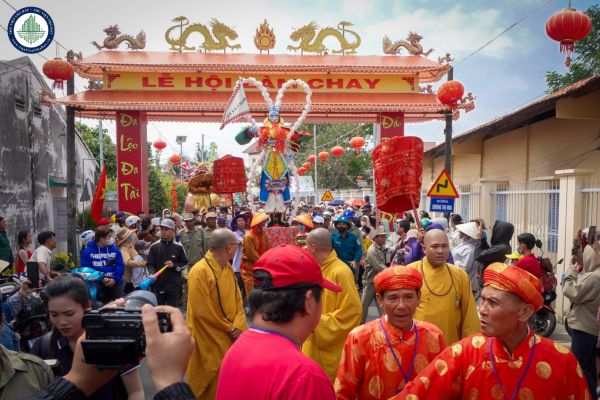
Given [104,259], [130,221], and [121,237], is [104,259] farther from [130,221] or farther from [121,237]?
[130,221]

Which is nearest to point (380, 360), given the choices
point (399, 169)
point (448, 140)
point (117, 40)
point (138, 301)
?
point (138, 301)

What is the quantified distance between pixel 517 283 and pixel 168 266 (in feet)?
18.6

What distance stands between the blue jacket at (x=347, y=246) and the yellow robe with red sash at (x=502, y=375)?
250 inches

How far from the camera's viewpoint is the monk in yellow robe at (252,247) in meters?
7.56

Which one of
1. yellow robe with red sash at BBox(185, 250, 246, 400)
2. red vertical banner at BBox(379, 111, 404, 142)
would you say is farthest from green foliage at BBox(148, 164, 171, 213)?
yellow robe with red sash at BBox(185, 250, 246, 400)

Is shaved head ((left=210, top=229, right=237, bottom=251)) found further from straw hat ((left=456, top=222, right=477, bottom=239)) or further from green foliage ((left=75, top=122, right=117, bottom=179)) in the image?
green foliage ((left=75, top=122, right=117, bottom=179))

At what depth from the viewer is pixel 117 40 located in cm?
1481

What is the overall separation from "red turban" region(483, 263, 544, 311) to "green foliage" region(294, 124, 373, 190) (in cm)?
3547

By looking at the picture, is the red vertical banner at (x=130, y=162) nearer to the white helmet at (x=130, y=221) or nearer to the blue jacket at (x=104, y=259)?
the white helmet at (x=130, y=221)

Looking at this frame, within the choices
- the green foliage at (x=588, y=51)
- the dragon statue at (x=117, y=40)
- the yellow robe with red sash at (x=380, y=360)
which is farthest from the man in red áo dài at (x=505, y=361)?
the green foliage at (x=588, y=51)

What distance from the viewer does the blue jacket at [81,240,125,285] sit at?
6.44 meters

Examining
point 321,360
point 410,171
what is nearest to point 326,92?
point 410,171

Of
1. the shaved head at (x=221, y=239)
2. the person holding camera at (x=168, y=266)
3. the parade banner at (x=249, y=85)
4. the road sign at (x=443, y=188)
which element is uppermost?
the parade banner at (x=249, y=85)

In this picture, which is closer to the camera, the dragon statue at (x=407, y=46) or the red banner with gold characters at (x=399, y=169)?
the red banner with gold characters at (x=399, y=169)
